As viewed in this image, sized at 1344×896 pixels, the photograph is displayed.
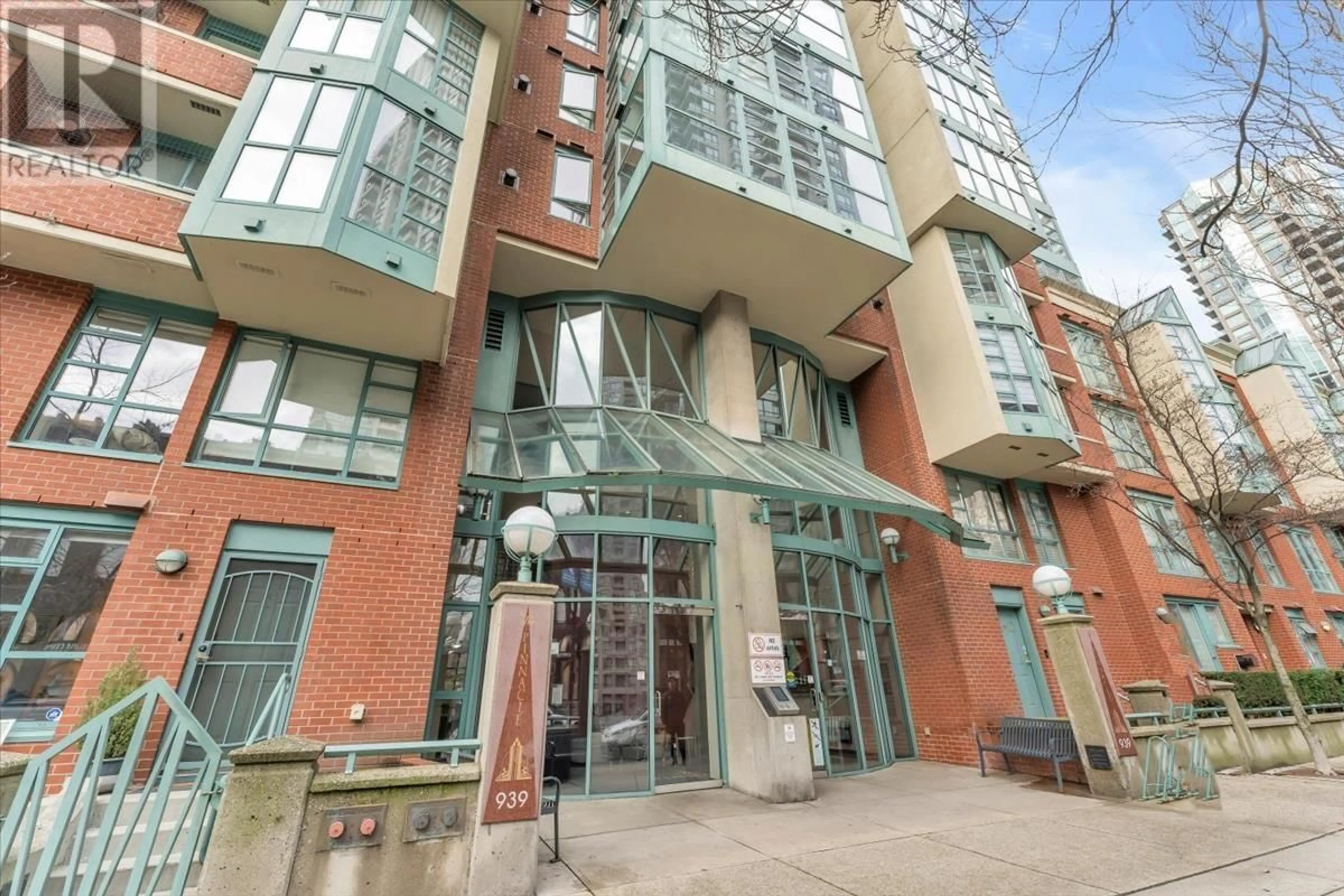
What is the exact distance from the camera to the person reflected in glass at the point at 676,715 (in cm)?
816

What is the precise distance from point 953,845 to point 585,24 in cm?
1848

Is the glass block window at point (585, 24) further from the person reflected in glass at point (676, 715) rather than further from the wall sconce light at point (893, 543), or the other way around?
the person reflected in glass at point (676, 715)

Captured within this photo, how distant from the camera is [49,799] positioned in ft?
16.6

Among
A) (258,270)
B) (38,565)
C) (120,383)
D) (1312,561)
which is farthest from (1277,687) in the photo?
(120,383)

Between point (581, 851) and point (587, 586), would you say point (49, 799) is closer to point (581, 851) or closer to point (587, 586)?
point (581, 851)

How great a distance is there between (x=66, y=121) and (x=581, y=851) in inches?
474

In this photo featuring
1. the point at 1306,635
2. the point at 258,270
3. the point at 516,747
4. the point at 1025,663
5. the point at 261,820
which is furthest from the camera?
the point at 1306,635

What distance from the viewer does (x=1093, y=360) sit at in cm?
1739

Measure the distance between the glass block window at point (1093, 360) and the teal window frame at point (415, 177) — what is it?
694 inches

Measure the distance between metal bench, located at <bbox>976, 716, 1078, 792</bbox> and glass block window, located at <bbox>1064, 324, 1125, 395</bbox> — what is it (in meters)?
11.7

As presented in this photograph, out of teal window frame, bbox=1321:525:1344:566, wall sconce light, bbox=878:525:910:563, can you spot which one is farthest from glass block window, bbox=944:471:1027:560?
teal window frame, bbox=1321:525:1344:566

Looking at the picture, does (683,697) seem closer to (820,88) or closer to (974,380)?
(974,380)

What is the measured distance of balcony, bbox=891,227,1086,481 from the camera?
→ 11977mm

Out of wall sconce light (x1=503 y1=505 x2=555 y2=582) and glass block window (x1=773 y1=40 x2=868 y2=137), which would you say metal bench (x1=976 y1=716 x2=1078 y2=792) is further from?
glass block window (x1=773 y1=40 x2=868 y2=137)
